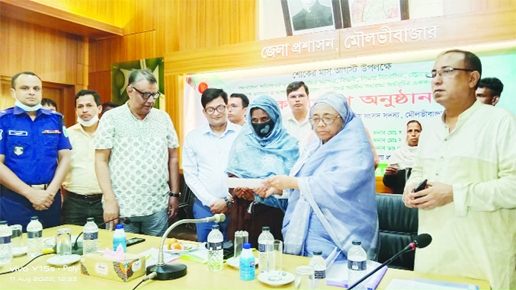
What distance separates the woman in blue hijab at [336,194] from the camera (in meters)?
2.22

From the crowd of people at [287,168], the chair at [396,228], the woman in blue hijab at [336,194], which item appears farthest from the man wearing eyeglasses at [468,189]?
the chair at [396,228]

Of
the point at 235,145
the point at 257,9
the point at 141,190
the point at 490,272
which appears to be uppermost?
the point at 257,9

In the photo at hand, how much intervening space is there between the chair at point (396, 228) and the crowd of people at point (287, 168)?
34cm

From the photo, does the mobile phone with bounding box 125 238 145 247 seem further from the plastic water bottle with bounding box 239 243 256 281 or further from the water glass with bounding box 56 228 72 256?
the plastic water bottle with bounding box 239 243 256 281

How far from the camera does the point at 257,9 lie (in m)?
4.21

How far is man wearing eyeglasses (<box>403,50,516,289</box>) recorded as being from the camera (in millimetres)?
1793

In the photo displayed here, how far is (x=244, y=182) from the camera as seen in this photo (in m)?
2.75

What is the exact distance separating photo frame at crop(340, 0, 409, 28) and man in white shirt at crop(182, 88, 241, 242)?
1.47 meters

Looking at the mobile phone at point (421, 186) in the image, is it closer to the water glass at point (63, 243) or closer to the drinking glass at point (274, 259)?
the drinking glass at point (274, 259)

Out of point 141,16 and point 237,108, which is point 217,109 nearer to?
point 237,108

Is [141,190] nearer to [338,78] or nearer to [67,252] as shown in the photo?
[67,252]

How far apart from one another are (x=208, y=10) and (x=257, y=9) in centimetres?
62

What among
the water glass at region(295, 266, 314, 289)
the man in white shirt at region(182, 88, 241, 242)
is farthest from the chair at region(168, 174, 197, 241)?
the water glass at region(295, 266, 314, 289)

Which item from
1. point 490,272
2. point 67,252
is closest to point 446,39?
point 490,272
